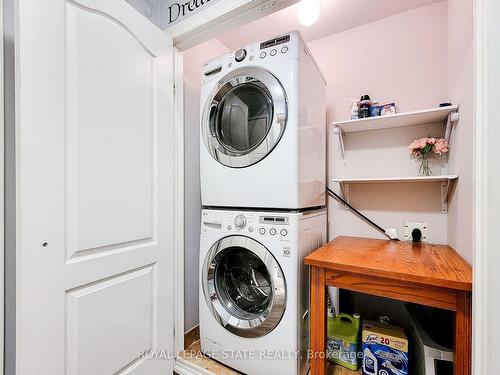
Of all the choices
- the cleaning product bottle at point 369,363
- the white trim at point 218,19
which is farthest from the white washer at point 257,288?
the white trim at point 218,19

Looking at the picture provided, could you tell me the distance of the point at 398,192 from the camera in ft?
5.40

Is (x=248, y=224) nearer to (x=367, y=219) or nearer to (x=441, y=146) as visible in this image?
(x=367, y=219)

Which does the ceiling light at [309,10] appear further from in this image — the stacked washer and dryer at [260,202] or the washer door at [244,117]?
the washer door at [244,117]

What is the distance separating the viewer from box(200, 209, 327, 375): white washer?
1.17 metres

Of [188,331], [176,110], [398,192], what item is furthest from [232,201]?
[398,192]

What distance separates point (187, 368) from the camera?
1.40 m

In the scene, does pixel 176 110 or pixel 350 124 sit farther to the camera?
pixel 350 124

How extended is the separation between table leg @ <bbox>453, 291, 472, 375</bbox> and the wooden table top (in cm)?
7

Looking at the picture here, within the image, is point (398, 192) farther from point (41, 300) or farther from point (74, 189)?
point (41, 300)

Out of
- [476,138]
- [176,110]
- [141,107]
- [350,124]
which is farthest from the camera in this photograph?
[350,124]

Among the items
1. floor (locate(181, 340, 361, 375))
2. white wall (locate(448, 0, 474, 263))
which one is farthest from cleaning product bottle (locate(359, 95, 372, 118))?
floor (locate(181, 340, 361, 375))

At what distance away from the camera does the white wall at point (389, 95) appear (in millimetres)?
1555

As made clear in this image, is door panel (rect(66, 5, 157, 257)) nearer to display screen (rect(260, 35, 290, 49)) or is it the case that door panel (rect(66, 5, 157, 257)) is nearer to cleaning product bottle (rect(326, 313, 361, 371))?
display screen (rect(260, 35, 290, 49))

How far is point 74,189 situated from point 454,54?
6.51 feet
